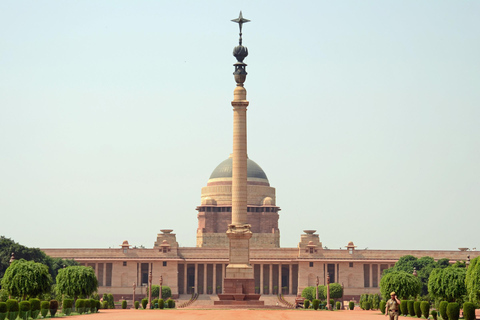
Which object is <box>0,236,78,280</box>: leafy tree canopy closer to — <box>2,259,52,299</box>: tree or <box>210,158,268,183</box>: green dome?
<box>210,158,268,183</box>: green dome

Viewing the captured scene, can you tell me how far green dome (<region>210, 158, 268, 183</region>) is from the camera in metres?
145

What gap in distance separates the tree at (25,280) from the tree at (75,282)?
26.2ft

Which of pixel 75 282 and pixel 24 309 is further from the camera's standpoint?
pixel 75 282

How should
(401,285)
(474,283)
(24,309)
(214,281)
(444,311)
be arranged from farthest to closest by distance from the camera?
(214,281)
(401,285)
(474,283)
(444,311)
(24,309)

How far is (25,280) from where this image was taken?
2746 inches

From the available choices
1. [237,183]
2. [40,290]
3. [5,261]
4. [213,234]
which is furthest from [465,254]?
[40,290]

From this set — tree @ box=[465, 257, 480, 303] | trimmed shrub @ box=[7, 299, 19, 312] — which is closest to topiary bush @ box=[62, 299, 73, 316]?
trimmed shrub @ box=[7, 299, 19, 312]

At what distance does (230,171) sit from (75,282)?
218 ft

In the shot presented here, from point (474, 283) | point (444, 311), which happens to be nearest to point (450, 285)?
point (474, 283)

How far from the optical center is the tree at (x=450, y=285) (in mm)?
71312

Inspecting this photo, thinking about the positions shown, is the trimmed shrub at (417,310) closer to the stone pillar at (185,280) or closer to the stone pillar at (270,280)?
the stone pillar at (270,280)

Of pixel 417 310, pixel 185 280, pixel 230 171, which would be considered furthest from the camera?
pixel 230 171

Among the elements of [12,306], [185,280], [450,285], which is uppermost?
[185,280]

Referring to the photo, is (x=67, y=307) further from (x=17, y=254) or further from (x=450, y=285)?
(x=17, y=254)
